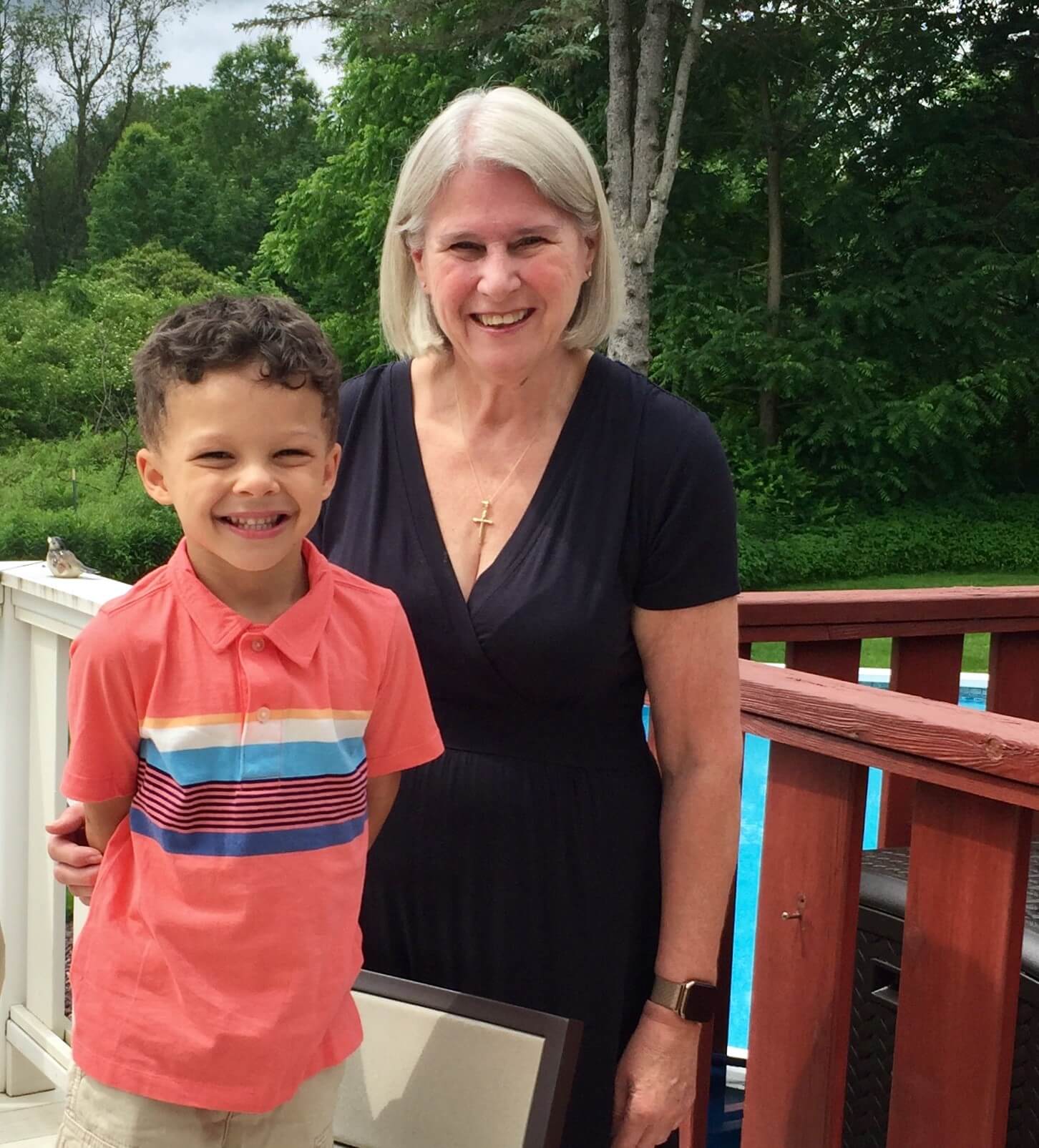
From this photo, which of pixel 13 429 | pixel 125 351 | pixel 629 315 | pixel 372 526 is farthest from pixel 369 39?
pixel 372 526

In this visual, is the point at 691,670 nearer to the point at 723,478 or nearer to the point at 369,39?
the point at 723,478

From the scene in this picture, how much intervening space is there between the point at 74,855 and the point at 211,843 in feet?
0.88

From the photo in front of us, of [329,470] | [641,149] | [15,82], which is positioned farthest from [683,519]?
[15,82]

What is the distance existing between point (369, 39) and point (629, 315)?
4629mm

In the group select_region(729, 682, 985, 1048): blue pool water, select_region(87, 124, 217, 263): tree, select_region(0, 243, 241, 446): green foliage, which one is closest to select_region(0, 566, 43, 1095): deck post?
select_region(729, 682, 985, 1048): blue pool water

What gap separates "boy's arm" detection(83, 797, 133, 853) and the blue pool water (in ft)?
11.7

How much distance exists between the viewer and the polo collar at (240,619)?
3.80 feet

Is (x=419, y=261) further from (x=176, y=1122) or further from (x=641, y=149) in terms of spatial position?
(x=641, y=149)

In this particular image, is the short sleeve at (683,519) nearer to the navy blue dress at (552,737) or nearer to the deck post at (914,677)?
the navy blue dress at (552,737)

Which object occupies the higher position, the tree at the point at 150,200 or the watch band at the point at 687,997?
the tree at the point at 150,200

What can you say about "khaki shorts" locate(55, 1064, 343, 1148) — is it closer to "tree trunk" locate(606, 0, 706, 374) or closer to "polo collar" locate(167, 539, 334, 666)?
"polo collar" locate(167, 539, 334, 666)

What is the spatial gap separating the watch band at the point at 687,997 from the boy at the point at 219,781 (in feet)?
1.49

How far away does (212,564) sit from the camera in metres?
1.20

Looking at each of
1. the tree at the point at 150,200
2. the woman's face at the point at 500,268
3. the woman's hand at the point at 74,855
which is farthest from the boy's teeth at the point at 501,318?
the tree at the point at 150,200
